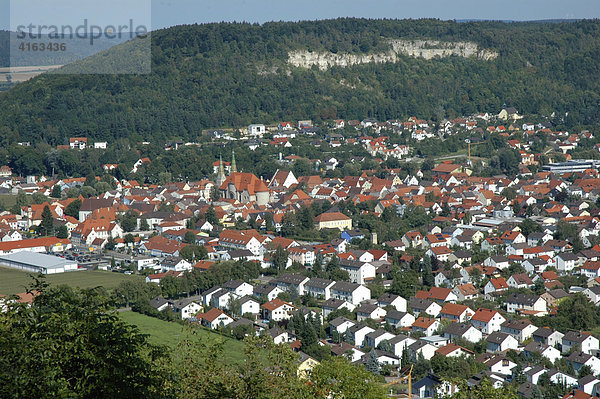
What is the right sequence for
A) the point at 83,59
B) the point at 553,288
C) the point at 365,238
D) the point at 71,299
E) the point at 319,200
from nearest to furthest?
the point at 71,299
the point at 553,288
the point at 365,238
the point at 319,200
the point at 83,59

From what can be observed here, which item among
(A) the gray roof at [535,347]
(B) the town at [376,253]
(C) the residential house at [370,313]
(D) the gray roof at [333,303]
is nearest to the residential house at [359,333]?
(B) the town at [376,253]

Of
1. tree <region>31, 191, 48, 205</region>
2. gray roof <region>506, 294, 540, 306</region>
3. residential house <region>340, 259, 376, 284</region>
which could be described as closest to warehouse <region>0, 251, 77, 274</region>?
residential house <region>340, 259, 376, 284</region>

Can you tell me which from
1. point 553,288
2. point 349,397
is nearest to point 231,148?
point 553,288

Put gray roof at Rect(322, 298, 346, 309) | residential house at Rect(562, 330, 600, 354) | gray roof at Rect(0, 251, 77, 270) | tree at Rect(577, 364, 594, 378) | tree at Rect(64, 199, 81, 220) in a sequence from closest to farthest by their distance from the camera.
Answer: tree at Rect(577, 364, 594, 378), residential house at Rect(562, 330, 600, 354), gray roof at Rect(322, 298, 346, 309), gray roof at Rect(0, 251, 77, 270), tree at Rect(64, 199, 81, 220)

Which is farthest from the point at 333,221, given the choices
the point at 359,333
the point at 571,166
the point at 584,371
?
the point at 571,166

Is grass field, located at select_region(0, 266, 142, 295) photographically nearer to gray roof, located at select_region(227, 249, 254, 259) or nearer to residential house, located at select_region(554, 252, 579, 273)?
gray roof, located at select_region(227, 249, 254, 259)

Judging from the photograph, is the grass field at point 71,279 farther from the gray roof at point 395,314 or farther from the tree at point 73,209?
the tree at point 73,209

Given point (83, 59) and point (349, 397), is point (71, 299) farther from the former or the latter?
point (83, 59)
